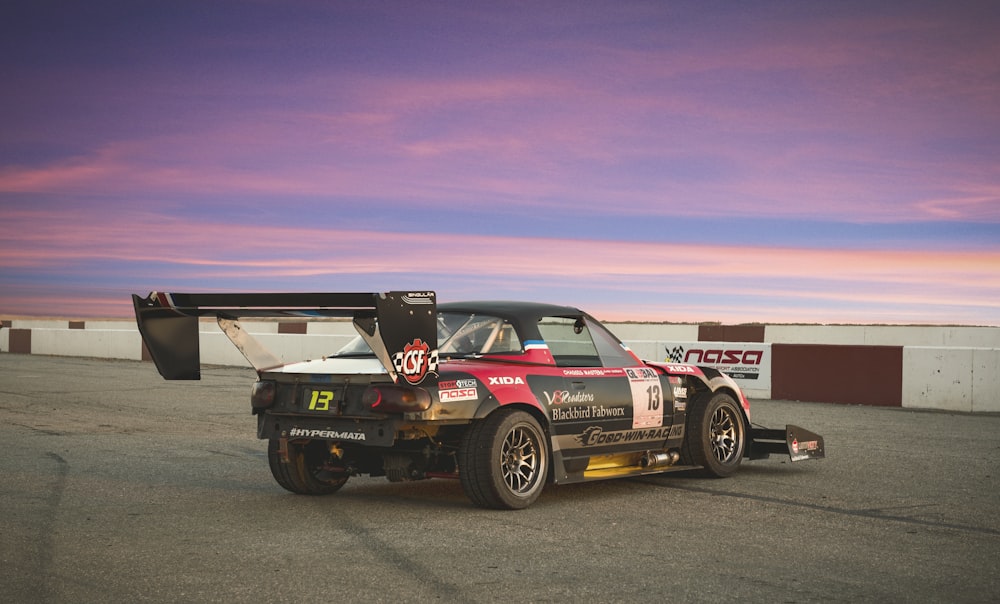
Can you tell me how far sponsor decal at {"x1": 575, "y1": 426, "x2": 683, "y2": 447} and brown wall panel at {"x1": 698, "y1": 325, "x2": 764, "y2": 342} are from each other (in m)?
21.9

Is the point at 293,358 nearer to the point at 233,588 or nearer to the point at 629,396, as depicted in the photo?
the point at 629,396

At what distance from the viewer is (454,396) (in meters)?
6.73

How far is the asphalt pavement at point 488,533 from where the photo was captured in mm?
4840

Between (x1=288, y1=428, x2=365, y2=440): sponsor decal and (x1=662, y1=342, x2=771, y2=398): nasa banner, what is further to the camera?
(x1=662, y1=342, x2=771, y2=398): nasa banner

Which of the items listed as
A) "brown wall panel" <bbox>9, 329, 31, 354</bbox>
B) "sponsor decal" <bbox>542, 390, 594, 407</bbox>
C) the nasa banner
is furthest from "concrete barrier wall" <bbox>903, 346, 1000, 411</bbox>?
"brown wall panel" <bbox>9, 329, 31, 354</bbox>

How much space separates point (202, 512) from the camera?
6828 mm

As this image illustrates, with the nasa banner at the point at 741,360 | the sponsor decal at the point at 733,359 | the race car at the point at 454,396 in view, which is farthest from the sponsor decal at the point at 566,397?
the nasa banner at the point at 741,360

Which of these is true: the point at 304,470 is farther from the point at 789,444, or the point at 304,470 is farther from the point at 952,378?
the point at 952,378

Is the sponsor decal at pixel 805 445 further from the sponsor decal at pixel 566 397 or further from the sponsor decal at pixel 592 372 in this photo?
the sponsor decal at pixel 566 397

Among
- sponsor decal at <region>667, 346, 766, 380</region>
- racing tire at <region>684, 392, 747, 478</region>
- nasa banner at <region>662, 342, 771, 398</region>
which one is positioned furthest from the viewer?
sponsor decal at <region>667, 346, 766, 380</region>

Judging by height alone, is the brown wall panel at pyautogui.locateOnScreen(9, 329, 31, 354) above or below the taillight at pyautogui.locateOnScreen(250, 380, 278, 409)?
below

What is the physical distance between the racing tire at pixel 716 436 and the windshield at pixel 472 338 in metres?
1.82

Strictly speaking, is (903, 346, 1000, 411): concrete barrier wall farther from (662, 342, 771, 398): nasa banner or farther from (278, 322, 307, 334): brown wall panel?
(278, 322, 307, 334): brown wall panel

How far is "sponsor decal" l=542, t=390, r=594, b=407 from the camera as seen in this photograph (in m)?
7.27
